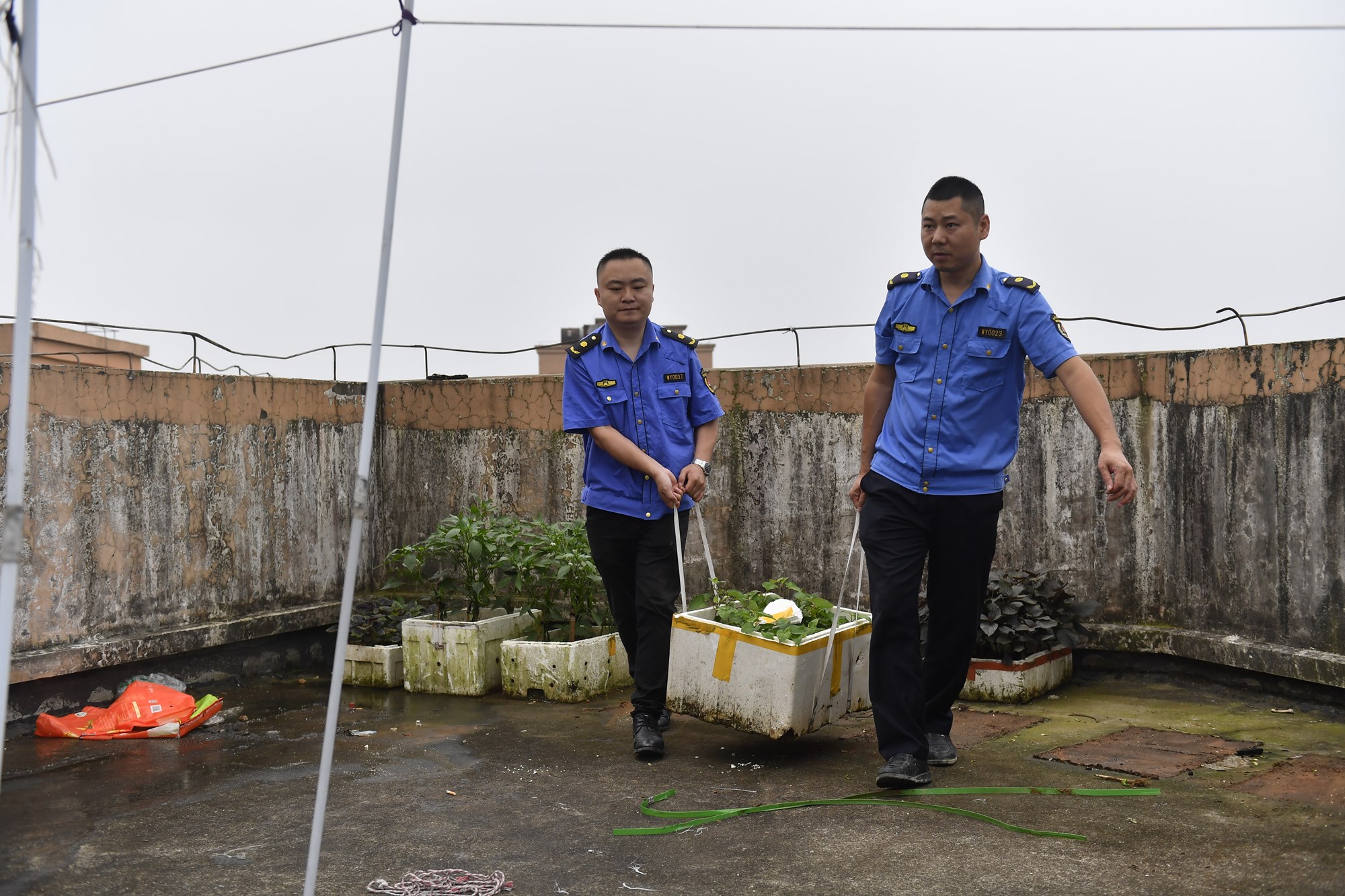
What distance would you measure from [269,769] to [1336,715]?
13.8 ft

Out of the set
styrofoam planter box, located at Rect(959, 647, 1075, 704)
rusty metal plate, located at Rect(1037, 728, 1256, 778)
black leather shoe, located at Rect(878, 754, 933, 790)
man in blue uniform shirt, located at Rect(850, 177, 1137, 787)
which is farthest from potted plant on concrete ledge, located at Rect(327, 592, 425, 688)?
rusty metal plate, located at Rect(1037, 728, 1256, 778)

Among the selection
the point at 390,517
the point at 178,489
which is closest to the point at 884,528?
the point at 178,489

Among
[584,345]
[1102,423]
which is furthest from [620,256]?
[1102,423]

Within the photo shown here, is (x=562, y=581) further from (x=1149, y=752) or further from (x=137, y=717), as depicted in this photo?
(x=1149, y=752)

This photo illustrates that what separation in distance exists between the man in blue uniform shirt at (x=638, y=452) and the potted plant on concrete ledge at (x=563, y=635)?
0.87m

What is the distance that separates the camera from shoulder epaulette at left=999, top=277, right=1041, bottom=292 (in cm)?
373

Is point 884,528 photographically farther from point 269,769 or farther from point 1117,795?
point 269,769

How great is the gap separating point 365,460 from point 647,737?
212 cm

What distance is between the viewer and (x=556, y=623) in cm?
588

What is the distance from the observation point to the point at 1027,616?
5145 millimetres

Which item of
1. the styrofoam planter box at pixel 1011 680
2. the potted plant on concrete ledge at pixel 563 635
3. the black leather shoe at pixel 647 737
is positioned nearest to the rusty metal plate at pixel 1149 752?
the styrofoam planter box at pixel 1011 680

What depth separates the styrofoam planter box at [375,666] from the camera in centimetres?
584

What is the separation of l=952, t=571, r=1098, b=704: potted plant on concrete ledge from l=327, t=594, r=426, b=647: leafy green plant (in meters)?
2.96

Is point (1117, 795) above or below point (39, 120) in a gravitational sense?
below
